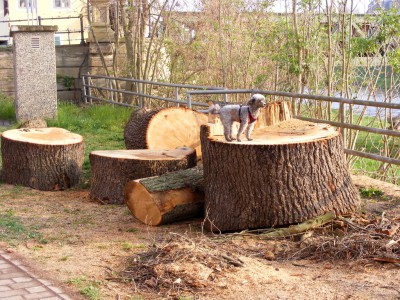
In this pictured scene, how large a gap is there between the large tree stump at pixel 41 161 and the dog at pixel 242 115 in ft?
11.2

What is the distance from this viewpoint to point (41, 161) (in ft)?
32.3

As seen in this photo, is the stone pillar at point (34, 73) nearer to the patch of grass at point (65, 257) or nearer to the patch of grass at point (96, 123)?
the patch of grass at point (96, 123)

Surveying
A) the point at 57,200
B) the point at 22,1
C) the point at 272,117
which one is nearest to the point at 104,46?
the point at 57,200

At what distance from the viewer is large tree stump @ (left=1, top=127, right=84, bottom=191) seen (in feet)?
32.2

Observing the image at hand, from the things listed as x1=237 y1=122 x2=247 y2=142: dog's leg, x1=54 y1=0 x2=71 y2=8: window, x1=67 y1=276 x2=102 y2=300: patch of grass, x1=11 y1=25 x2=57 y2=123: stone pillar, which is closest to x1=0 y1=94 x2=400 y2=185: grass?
x1=11 y1=25 x2=57 y2=123: stone pillar

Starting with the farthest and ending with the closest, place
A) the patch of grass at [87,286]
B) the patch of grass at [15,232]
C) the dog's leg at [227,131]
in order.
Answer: the dog's leg at [227,131] < the patch of grass at [15,232] < the patch of grass at [87,286]

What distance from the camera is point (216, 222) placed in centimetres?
719

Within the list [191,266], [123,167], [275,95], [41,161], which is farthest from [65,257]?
[275,95]

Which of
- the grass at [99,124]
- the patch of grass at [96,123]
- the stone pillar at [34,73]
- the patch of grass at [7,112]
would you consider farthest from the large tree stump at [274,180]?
the patch of grass at [7,112]

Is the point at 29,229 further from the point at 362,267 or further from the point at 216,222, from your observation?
the point at 362,267

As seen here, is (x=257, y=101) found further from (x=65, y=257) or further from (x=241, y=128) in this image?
(x=65, y=257)

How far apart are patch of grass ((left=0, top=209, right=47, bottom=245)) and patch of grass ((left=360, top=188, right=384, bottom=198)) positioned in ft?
12.3

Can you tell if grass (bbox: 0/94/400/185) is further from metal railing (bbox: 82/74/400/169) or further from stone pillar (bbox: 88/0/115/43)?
stone pillar (bbox: 88/0/115/43)

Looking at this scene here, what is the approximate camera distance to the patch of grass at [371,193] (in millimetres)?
8534
